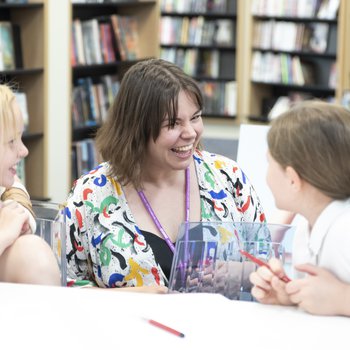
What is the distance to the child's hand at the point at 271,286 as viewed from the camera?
66.8 inches

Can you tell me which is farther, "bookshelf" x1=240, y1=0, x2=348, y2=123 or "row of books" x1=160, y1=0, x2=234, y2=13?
"row of books" x1=160, y1=0, x2=234, y2=13

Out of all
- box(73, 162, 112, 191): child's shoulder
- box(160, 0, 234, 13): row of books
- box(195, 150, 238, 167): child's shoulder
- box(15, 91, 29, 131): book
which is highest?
box(160, 0, 234, 13): row of books

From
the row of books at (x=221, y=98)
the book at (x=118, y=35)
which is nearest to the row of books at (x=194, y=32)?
the row of books at (x=221, y=98)

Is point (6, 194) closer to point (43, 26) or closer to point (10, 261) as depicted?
point (10, 261)

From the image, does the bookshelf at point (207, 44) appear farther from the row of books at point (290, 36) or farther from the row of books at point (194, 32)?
the row of books at point (290, 36)

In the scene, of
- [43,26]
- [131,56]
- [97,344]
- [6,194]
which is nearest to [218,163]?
[6,194]

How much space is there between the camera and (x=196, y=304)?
1700 mm

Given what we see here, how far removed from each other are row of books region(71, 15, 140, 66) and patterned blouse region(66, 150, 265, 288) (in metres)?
3.87

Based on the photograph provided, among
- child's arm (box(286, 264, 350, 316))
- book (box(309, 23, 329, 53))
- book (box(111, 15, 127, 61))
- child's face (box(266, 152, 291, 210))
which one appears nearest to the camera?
child's arm (box(286, 264, 350, 316))

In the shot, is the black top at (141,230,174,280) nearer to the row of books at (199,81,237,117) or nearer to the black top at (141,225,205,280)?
the black top at (141,225,205,280)

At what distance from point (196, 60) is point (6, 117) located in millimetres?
6121

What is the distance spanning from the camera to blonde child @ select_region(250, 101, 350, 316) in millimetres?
1658

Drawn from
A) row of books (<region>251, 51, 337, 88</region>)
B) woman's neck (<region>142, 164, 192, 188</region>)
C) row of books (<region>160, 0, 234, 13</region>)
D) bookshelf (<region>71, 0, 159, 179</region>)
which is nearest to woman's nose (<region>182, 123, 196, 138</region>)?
woman's neck (<region>142, 164, 192, 188</region>)

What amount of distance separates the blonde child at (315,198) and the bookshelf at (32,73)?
412cm
